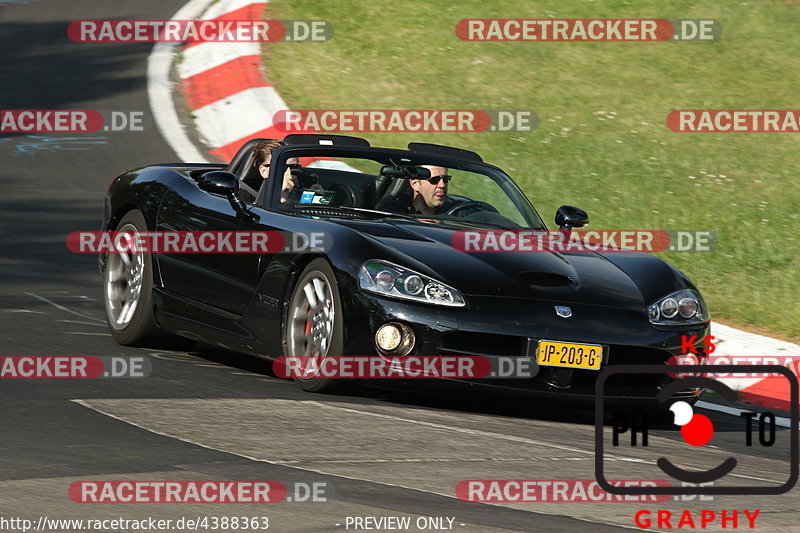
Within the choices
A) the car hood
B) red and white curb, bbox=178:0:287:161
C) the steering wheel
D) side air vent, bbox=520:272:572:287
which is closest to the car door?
the car hood

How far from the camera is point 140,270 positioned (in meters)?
8.58

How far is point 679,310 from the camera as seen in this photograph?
286 inches

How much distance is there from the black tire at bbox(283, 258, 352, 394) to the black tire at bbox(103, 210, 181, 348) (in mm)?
1456

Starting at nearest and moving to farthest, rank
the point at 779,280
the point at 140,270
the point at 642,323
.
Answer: the point at 642,323
the point at 140,270
the point at 779,280

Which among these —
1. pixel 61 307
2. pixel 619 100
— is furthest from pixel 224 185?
pixel 619 100

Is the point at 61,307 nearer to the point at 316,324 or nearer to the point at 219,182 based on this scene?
the point at 219,182

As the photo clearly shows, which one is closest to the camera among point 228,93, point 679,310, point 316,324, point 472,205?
point 316,324

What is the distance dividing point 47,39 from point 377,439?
12809 mm

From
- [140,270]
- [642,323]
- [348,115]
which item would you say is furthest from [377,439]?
[348,115]

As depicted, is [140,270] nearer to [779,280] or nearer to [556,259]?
[556,259]

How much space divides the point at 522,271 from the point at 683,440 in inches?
44.7

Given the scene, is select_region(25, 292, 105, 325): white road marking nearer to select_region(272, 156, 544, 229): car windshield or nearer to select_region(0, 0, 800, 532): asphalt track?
select_region(0, 0, 800, 532): asphalt track

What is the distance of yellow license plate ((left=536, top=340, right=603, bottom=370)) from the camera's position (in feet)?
22.1

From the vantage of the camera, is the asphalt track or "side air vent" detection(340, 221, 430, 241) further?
"side air vent" detection(340, 221, 430, 241)
